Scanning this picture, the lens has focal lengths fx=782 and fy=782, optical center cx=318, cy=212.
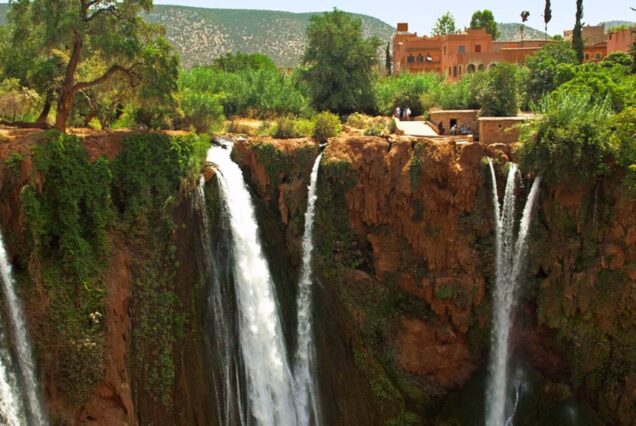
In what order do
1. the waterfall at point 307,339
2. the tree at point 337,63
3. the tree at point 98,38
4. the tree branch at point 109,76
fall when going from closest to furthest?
the tree at point 98,38
the tree branch at point 109,76
the waterfall at point 307,339
the tree at point 337,63

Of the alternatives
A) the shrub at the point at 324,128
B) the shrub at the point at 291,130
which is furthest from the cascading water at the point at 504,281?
the shrub at the point at 291,130

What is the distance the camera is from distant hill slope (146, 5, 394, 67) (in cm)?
8825

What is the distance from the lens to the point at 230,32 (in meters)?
93.2

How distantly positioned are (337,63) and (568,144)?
1422 centimetres

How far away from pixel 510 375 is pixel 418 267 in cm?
422

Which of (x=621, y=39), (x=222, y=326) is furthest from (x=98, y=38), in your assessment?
(x=621, y=39)

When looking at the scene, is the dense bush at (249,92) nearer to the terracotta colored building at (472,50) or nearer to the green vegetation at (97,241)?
the green vegetation at (97,241)

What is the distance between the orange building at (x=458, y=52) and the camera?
178 feet

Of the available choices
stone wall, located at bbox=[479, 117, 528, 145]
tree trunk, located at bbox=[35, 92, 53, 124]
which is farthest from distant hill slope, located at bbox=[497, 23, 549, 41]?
tree trunk, located at bbox=[35, 92, 53, 124]

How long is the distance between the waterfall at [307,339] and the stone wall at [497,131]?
6563 millimetres

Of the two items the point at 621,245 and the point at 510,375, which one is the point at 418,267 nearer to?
the point at 510,375

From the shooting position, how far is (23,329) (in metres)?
17.2

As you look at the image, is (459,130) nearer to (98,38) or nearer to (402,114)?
(402,114)

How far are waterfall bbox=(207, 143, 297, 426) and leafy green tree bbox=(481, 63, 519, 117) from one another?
47.8 feet
